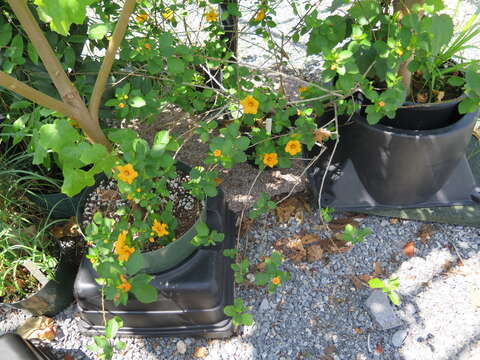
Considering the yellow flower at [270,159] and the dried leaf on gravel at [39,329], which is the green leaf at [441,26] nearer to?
the yellow flower at [270,159]

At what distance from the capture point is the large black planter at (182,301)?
4.68 ft

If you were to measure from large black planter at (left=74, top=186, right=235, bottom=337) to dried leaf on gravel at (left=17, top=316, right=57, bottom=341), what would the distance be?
0.16 metres

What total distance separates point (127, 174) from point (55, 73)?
12.2 inches

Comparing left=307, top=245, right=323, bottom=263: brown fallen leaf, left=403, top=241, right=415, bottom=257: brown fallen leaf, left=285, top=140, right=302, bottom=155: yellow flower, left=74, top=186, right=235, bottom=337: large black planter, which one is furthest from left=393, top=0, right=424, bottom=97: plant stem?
left=74, top=186, right=235, bottom=337: large black planter

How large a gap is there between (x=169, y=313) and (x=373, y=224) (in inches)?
37.4

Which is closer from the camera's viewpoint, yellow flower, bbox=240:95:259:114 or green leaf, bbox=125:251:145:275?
green leaf, bbox=125:251:145:275

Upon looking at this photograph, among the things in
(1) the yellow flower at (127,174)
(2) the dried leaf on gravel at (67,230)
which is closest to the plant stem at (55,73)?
(1) the yellow flower at (127,174)

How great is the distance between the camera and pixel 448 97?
1646 millimetres

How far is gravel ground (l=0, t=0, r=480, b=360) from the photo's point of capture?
1508 millimetres

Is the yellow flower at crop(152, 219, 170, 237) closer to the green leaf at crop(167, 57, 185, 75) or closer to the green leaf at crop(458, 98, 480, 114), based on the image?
the green leaf at crop(167, 57, 185, 75)

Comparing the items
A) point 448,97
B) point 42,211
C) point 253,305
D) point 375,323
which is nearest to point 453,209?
point 448,97

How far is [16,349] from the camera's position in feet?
4.31

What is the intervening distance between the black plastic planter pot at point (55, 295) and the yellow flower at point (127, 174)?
84cm

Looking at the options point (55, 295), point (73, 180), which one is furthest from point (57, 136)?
point (55, 295)
